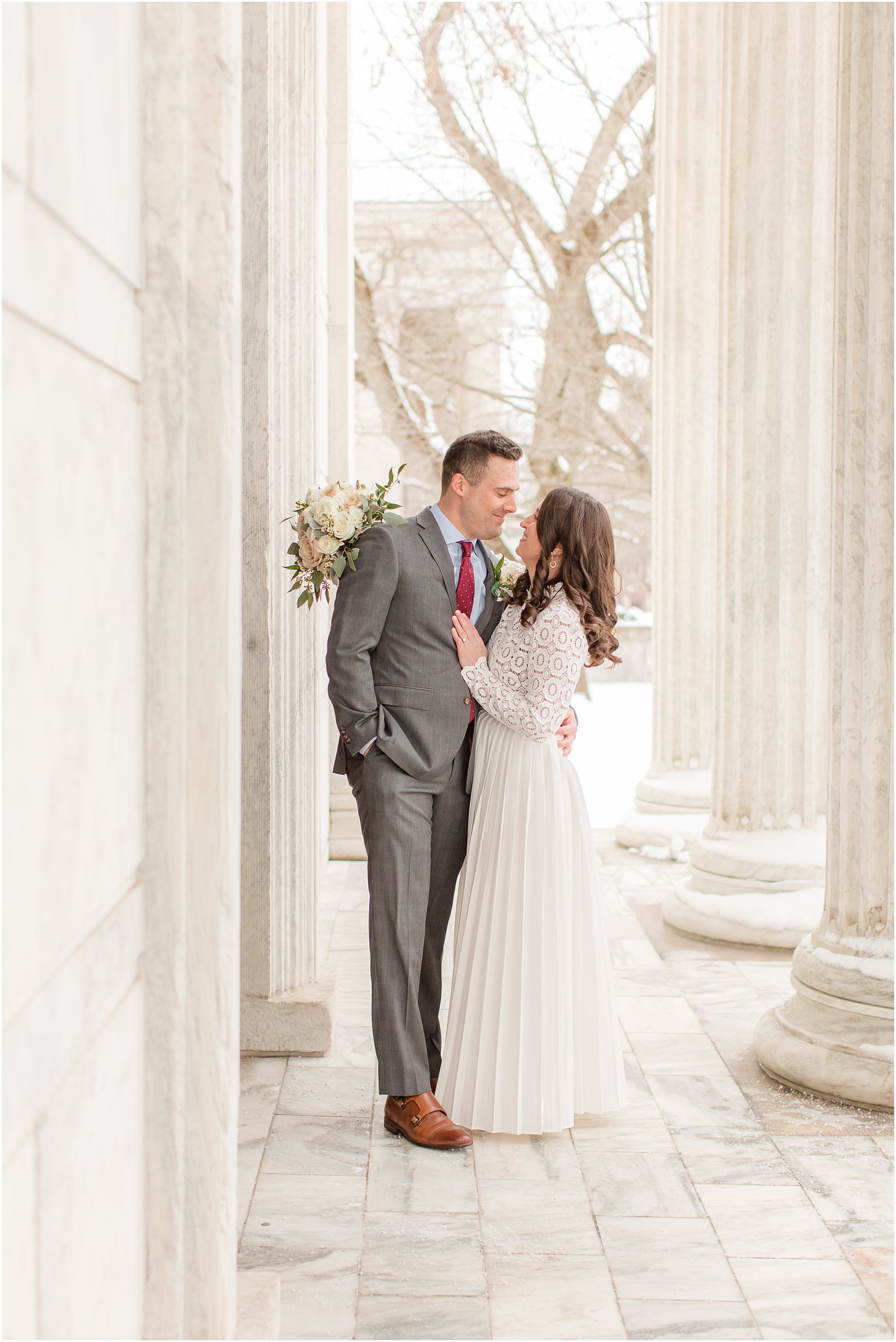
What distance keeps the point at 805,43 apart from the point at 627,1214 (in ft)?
19.2

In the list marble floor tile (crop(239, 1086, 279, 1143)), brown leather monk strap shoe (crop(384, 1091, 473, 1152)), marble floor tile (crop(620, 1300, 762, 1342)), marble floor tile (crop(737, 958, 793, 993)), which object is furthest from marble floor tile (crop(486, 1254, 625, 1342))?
marble floor tile (crop(737, 958, 793, 993))

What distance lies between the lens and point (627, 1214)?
11.9 ft

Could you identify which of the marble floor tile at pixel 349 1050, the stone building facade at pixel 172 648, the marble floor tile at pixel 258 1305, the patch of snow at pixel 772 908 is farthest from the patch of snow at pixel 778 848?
the marble floor tile at pixel 258 1305

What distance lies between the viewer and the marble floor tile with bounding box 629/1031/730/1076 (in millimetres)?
4844

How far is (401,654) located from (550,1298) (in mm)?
2004

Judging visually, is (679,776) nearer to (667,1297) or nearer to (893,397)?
(893,397)

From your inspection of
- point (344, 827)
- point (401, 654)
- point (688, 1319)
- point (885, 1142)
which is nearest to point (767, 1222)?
point (688, 1319)

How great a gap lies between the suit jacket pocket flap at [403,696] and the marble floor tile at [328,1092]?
150 cm

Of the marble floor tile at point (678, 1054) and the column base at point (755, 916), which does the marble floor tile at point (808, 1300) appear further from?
the column base at point (755, 916)

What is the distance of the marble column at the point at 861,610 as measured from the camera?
433 cm

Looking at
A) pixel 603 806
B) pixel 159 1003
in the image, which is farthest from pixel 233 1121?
pixel 603 806

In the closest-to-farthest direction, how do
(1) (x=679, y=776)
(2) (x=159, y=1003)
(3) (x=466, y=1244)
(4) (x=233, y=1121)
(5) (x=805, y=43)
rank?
Result: (2) (x=159, y=1003)
(4) (x=233, y=1121)
(3) (x=466, y=1244)
(5) (x=805, y=43)
(1) (x=679, y=776)

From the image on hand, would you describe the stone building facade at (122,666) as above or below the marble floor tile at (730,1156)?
above

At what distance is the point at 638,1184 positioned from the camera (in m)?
3.84
